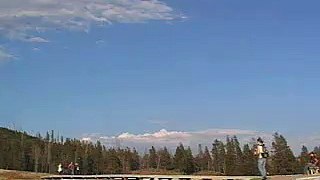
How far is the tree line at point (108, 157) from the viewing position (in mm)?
143750

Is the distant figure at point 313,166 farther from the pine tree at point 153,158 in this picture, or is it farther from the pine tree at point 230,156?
the pine tree at point 153,158

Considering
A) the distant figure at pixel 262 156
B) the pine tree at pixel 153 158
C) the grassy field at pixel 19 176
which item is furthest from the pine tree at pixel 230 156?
the distant figure at pixel 262 156

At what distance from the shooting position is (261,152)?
2802 cm

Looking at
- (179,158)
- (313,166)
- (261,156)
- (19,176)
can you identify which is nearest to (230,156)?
(179,158)

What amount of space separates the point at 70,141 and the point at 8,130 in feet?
106

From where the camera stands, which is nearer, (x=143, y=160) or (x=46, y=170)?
(x=46, y=170)

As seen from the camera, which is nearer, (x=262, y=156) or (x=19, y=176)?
(x=262, y=156)

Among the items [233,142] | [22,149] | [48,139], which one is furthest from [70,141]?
[233,142]

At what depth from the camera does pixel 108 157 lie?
523 ft

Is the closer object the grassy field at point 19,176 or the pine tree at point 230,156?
the grassy field at point 19,176

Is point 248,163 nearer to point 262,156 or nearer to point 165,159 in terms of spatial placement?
point 165,159

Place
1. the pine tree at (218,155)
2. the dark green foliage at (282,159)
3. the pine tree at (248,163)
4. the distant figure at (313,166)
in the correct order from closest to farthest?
the distant figure at (313,166) < the dark green foliage at (282,159) < the pine tree at (248,163) < the pine tree at (218,155)

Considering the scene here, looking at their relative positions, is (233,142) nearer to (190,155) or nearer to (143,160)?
(190,155)

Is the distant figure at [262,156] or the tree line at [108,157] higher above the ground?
the tree line at [108,157]
